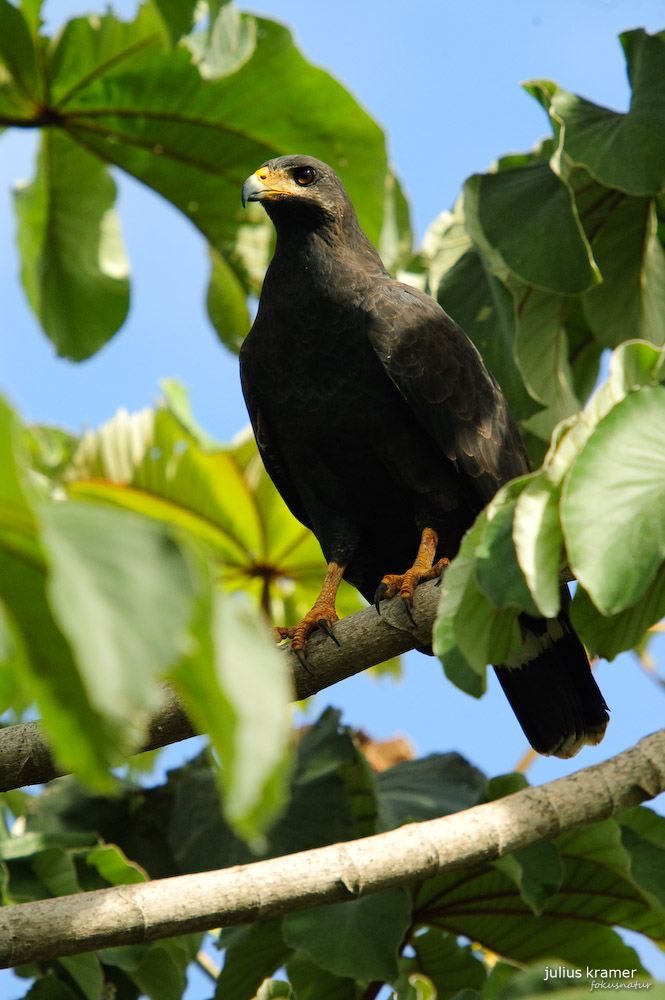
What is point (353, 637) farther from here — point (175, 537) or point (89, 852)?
point (175, 537)

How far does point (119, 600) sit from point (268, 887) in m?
1.49

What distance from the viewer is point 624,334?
402 centimetres

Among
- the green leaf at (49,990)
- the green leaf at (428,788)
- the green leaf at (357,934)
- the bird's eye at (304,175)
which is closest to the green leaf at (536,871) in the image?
the green leaf at (357,934)

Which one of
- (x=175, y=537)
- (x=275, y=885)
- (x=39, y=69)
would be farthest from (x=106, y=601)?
(x=39, y=69)

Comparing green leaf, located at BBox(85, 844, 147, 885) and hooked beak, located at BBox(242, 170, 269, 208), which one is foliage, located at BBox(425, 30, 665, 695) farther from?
green leaf, located at BBox(85, 844, 147, 885)

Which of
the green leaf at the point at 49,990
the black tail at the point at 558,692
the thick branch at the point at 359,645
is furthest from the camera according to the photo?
the black tail at the point at 558,692

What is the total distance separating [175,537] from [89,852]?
2767 mm

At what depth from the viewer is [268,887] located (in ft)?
7.06

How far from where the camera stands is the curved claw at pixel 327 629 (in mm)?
2905

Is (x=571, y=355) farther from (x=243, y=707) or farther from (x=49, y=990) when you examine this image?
(x=243, y=707)

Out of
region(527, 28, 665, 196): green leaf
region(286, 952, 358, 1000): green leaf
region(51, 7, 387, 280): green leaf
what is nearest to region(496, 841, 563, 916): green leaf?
region(286, 952, 358, 1000): green leaf

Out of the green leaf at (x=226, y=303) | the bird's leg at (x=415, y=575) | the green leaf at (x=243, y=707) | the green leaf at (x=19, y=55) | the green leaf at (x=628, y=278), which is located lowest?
the bird's leg at (x=415, y=575)

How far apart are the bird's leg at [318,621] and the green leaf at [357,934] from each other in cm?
81

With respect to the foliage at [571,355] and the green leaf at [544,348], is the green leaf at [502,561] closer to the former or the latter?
the foliage at [571,355]
